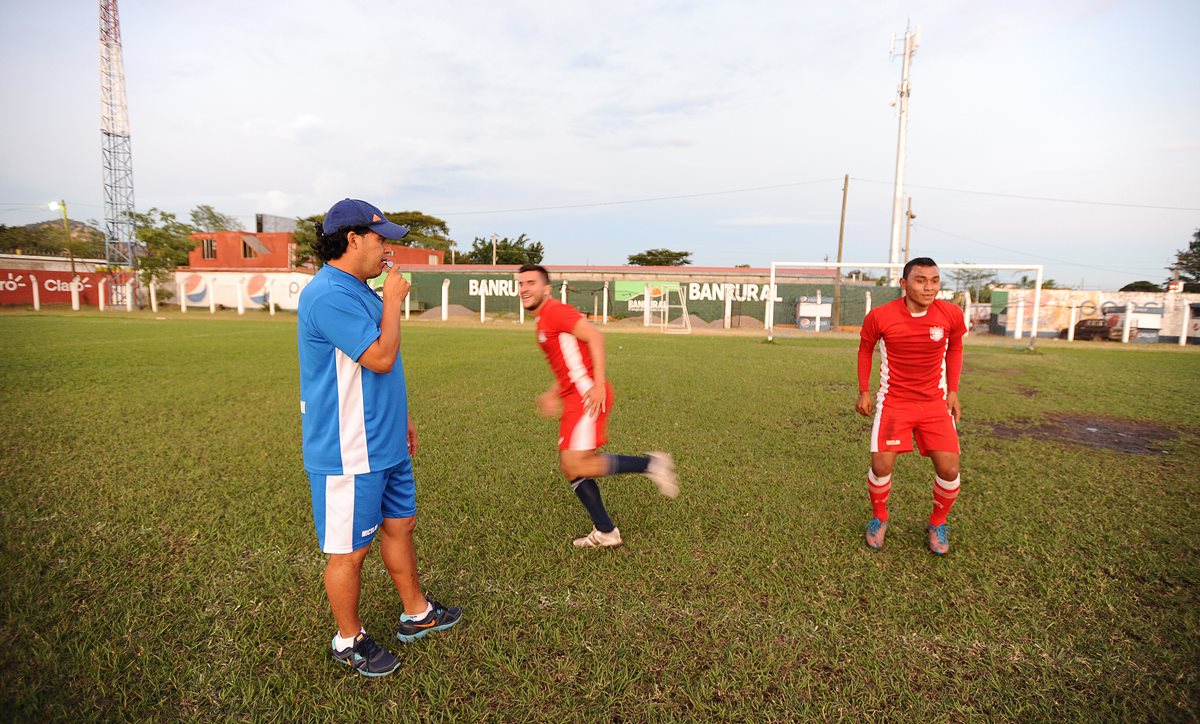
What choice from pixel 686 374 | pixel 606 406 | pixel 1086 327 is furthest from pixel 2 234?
pixel 1086 327

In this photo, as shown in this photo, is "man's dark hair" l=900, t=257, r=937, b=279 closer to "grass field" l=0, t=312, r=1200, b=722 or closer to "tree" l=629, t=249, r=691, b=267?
"grass field" l=0, t=312, r=1200, b=722

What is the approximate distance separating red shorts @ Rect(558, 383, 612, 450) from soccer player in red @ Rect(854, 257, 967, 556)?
5.53 ft

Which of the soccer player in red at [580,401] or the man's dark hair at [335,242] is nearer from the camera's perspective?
the man's dark hair at [335,242]

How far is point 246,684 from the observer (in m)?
2.57

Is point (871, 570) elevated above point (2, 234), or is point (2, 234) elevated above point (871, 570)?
point (2, 234)

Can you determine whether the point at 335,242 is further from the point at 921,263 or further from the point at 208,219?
the point at 208,219

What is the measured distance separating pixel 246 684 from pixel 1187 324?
3522 cm

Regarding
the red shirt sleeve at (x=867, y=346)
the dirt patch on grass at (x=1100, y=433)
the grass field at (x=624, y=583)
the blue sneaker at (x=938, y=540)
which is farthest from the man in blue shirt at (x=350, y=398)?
the dirt patch on grass at (x=1100, y=433)

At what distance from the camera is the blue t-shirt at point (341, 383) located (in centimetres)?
239

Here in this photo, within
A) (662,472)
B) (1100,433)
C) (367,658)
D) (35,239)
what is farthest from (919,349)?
(35,239)

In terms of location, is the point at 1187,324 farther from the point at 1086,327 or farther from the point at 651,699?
the point at 651,699

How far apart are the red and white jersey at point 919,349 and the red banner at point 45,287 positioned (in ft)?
161

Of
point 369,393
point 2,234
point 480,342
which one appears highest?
point 2,234

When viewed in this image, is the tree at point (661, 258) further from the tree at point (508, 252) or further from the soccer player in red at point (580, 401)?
the soccer player in red at point (580, 401)
